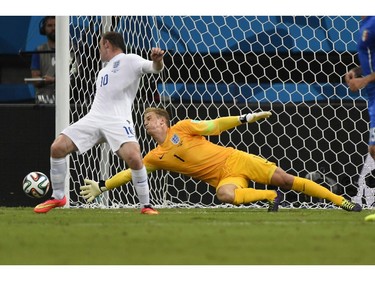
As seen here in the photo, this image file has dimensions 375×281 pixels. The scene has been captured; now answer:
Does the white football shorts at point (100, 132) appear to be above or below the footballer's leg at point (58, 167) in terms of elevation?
above

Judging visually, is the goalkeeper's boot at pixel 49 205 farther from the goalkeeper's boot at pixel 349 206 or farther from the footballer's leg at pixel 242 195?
the goalkeeper's boot at pixel 349 206

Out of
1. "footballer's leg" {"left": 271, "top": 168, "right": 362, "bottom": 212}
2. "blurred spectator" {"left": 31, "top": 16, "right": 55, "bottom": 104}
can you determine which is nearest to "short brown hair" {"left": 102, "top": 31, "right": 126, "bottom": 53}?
"footballer's leg" {"left": 271, "top": 168, "right": 362, "bottom": 212}

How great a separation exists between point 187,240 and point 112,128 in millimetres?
2596

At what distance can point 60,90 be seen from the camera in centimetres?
957

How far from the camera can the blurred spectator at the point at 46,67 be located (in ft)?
35.1

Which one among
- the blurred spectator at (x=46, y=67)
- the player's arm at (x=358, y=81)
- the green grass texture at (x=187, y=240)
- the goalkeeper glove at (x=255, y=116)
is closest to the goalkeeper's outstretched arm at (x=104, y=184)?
the goalkeeper glove at (x=255, y=116)

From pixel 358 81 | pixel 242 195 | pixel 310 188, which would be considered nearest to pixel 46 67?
pixel 242 195

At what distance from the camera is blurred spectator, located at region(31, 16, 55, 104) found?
35.1ft

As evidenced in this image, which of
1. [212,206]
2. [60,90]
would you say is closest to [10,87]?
[60,90]

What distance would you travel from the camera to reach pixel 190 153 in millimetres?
8883

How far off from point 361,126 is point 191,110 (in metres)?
1.70

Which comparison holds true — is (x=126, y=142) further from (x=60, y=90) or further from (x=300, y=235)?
(x=300, y=235)

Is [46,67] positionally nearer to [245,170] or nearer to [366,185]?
[245,170]

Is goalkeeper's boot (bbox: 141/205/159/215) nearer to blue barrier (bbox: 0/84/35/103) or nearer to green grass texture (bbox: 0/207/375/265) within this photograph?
green grass texture (bbox: 0/207/375/265)
